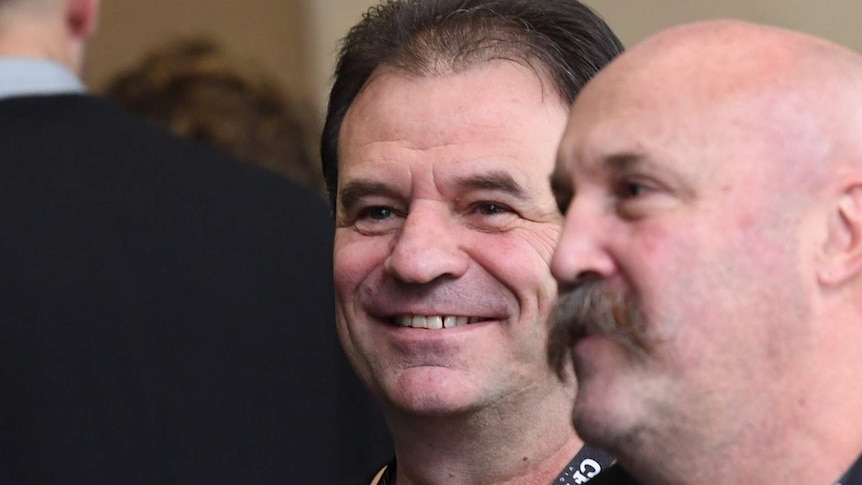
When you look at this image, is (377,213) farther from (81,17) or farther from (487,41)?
(81,17)

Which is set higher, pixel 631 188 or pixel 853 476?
pixel 631 188

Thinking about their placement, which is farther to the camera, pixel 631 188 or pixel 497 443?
pixel 497 443

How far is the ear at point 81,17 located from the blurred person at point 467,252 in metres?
0.87

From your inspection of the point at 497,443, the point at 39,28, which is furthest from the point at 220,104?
the point at 497,443

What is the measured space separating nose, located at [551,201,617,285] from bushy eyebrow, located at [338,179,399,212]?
702 millimetres

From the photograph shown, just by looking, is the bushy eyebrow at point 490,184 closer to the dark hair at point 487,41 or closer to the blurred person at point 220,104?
the dark hair at point 487,41

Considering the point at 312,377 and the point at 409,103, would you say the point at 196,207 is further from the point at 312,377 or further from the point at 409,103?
the point at 409,103

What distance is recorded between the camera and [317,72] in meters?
7.11

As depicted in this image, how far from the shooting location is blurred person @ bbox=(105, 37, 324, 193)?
4.27 meters

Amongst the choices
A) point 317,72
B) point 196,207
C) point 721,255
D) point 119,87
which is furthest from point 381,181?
point 317,72

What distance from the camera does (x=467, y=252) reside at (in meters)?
2.68

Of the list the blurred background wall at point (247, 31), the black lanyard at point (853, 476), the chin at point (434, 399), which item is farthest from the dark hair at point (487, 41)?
the blurred background wall at point (247, 31)

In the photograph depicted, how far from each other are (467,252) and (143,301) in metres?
0.74

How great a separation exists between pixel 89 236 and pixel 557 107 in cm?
92
